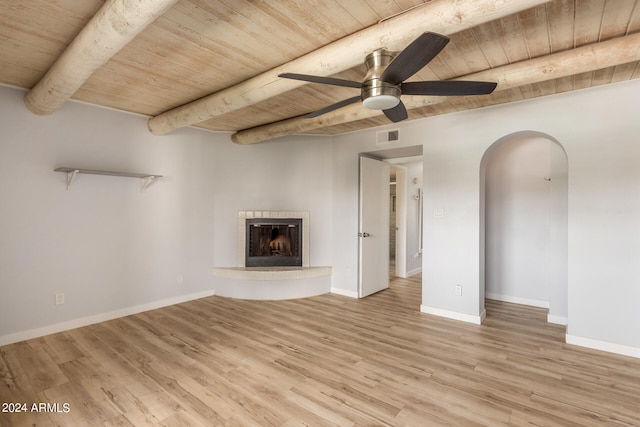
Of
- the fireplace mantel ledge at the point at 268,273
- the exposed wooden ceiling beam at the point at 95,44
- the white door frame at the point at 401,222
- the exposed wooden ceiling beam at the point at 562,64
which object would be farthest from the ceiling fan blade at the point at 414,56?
the white door frame at the point at 401,222

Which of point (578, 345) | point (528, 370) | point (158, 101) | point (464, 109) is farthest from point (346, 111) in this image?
point (578, 345)

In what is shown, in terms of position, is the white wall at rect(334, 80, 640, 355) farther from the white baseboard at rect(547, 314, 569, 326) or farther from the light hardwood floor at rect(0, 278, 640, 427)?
the white baseboard at rect(547, 314, 569, 326)

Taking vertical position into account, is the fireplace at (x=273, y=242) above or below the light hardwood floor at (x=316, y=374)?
above

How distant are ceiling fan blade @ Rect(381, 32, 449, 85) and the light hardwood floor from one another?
2091 millimetres

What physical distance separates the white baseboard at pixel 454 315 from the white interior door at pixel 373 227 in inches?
39.0

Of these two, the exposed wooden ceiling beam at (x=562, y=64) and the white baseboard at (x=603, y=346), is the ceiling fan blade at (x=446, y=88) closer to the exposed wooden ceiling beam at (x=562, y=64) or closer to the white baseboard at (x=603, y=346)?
the exposed wooden ceiling beam at (x=562, y=64)

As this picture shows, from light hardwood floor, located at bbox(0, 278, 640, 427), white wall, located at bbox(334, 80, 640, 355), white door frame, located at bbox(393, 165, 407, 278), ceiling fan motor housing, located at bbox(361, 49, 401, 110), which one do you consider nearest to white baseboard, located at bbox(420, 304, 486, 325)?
white wall, located at bbox(334, 80, 640, 355)

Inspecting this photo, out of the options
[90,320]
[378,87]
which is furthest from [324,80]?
[90,320]

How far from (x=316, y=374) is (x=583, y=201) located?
9.81 feet

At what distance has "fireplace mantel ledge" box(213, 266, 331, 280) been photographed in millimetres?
4457

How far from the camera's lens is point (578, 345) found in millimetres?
3049

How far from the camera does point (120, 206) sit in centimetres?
377

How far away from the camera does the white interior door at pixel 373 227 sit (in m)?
4.64

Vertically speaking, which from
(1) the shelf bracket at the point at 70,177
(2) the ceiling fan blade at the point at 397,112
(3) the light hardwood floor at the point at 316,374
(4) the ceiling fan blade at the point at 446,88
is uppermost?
(4) the ceiling fan blade at the point at 446,88
